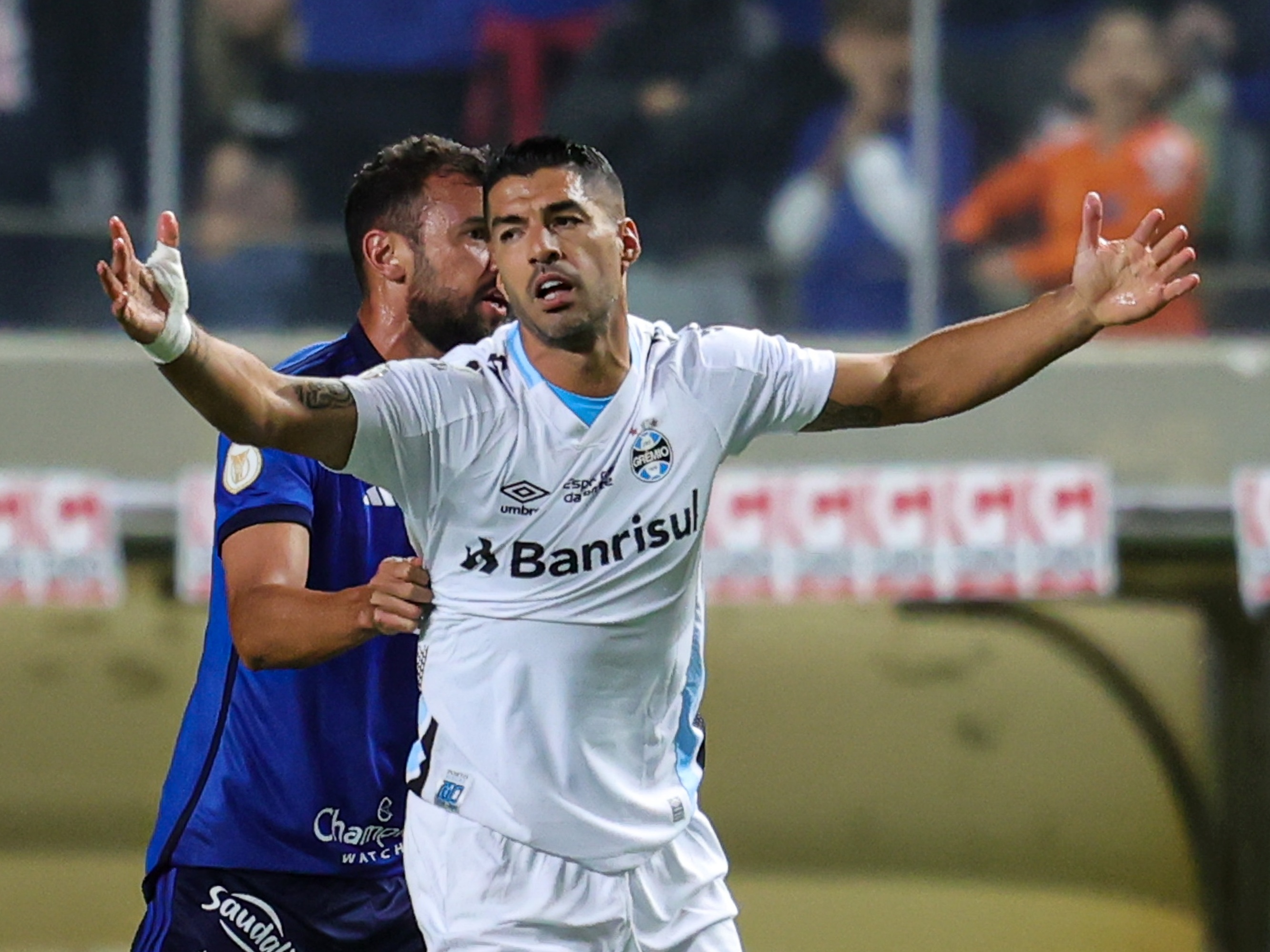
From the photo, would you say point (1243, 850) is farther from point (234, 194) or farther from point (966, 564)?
point (234, 194)

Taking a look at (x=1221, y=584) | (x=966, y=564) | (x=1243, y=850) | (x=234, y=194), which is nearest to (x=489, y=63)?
(x=234, y=194)

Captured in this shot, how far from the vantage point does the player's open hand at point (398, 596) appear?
2854 mm

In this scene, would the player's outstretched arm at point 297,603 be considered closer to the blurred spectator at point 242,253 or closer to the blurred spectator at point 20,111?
the blurred spectator at point 242,253

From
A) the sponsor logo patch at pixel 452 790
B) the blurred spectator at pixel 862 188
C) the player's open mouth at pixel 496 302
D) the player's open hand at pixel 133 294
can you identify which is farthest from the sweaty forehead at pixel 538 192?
the blurred spectator at pixel 862 188

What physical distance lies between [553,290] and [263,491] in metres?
0.60

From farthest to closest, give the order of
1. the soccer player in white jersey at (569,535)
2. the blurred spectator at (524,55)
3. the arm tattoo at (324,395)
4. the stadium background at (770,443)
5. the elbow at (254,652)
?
the blurred spectator at (524,55)
the stadium background at (770,443)
the elbow at (254,652)
the soccer player in white jersey at (569,535)
the arm tattoo at (324,395)

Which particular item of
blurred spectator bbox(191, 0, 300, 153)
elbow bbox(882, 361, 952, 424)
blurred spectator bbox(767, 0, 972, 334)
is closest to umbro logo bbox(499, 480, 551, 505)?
elbow bbox(882, 361, 952, 424)

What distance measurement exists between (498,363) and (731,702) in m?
3.83

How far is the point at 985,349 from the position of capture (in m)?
3.09

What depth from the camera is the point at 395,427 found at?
2.89 metres

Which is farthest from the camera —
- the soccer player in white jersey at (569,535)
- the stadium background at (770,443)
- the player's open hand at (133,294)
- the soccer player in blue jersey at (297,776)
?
the stadium background at (770,443)

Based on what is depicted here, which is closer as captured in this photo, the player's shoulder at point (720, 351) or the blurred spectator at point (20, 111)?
the player's shoulder at point (720, 351)

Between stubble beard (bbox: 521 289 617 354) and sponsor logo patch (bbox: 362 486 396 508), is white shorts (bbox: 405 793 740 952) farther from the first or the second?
stubble beard (bbox: 521 289 617 354)

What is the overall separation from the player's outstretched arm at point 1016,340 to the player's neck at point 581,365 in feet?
1.14
